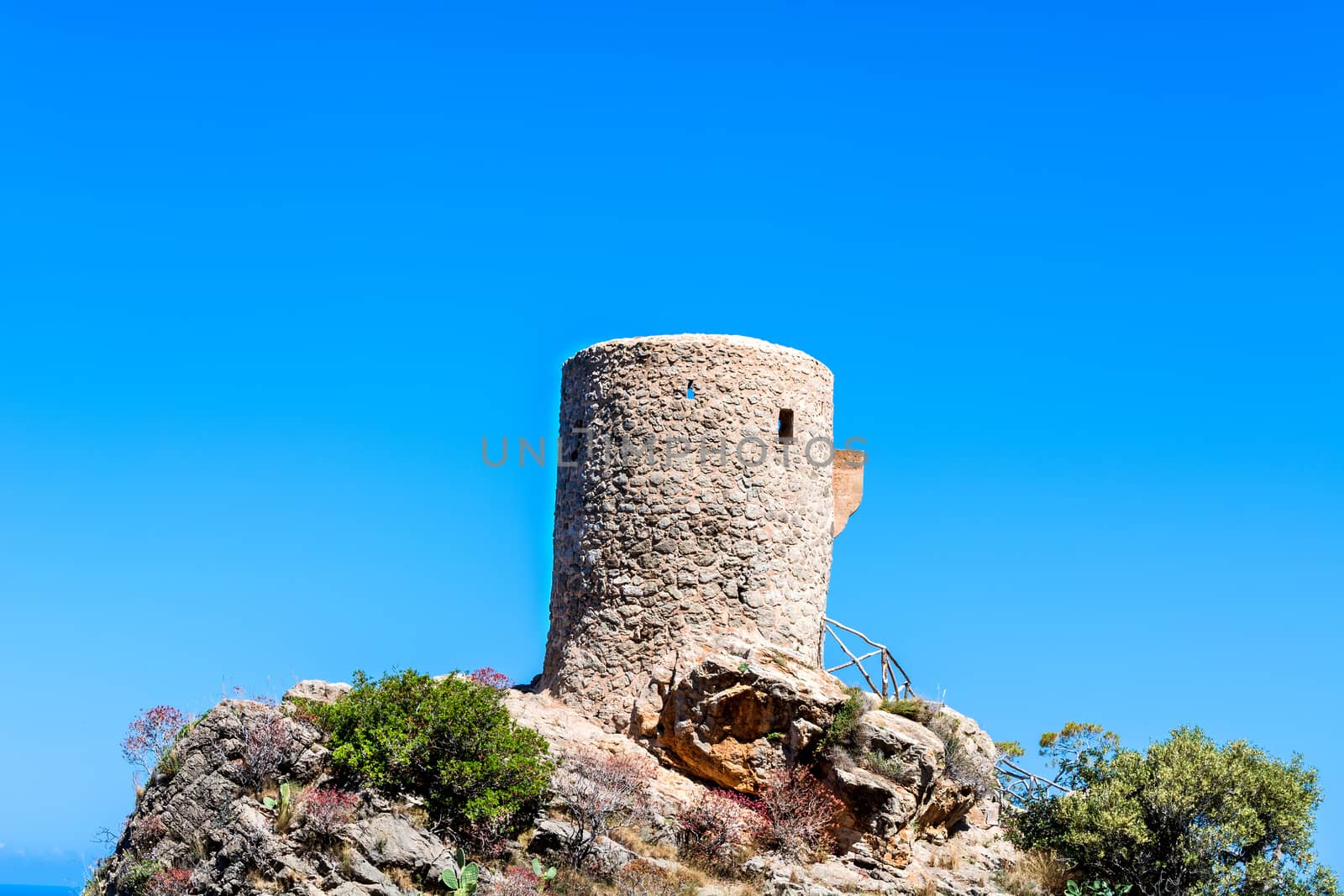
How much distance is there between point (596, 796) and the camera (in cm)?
1800

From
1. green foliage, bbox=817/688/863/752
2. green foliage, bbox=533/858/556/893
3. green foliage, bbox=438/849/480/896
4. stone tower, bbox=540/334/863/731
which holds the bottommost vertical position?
green foliage, bbox=438/849/480/896

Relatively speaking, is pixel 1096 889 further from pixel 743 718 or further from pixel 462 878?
pixel 462 878

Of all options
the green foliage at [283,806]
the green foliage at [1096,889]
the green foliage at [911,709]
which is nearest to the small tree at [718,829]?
the green foliage at [911,709]

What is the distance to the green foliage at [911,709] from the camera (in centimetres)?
2103

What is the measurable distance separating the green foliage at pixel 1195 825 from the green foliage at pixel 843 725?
3.70 m

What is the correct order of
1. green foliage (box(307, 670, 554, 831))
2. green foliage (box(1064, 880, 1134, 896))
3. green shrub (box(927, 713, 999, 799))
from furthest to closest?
green shrub (box(927, 713, 999, 799)) → green foliage (box(1064, 880, 1134, 896)) → green foliage (box(307, 670, 554, 831))

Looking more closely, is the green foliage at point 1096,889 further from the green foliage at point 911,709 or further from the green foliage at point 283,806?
the green foliage at point 283,806

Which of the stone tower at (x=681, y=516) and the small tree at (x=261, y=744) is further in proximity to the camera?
the stone tower at (x=681, y=516)

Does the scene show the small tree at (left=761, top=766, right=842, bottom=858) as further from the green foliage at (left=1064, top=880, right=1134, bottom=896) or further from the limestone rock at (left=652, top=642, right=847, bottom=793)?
the green foliage at (left=1064, top=880, right=1134, bottom=896)

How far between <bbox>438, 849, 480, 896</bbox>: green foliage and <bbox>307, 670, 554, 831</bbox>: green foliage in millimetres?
903

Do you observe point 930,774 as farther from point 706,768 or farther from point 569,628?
point 569,628

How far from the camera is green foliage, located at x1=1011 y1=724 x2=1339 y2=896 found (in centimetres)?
1925

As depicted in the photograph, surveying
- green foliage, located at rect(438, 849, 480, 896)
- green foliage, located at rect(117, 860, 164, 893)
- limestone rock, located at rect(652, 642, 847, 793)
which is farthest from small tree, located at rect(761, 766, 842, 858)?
green foliage, located at rect(117, 860, 164, 893)

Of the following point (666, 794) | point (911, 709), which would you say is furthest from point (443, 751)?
point (911, 709)
